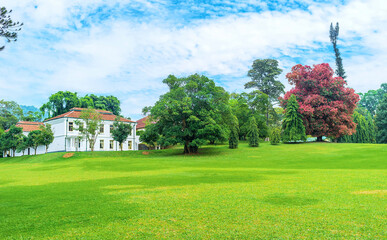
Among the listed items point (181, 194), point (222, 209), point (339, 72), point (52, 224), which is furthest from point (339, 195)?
point (339, 72)

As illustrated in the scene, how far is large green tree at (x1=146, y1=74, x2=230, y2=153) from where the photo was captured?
34.0m

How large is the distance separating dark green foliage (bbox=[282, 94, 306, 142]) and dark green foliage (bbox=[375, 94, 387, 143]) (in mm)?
21520

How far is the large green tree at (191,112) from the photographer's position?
34.0 metres

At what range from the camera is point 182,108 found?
3422 cm

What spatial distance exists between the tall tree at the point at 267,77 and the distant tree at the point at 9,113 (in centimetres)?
5770

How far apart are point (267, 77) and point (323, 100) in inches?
792

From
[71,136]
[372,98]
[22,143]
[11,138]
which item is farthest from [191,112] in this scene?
[372,98]

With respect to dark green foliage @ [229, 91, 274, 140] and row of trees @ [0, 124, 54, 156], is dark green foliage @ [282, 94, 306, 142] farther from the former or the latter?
row of trees @ [0, 124, 54, 156]

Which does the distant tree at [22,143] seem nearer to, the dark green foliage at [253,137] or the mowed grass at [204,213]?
the dark green foliage at [253,137]

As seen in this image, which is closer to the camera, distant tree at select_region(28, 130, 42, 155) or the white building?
distant tree at select_region(28, 130, 42, 155)

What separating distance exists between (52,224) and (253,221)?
4.26 m

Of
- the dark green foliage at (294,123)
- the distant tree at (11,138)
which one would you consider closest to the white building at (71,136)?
the distant tree at (11,138)

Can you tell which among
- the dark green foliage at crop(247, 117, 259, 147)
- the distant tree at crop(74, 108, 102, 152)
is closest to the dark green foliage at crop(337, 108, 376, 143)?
the dark green foliage at crop(247, 117, 259, 147)

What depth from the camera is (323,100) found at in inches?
1558
